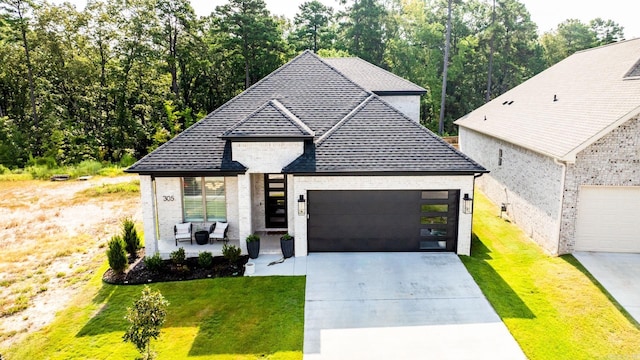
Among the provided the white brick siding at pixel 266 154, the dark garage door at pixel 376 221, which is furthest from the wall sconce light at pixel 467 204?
the white brick siding at pixel 266 154

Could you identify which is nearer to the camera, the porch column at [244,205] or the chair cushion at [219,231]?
the porch column at [244,205]

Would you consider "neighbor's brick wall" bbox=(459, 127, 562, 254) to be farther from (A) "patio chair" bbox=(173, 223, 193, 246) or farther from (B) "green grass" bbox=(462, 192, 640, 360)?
(A) "patio chair" bbox=(173, 223, 193, 246)

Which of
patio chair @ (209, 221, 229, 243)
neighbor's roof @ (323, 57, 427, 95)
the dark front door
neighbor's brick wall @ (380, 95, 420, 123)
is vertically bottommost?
patio chair @ (209, 221, 229, 243)

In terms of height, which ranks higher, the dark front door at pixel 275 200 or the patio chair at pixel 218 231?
the dark front door at pixel 275 200

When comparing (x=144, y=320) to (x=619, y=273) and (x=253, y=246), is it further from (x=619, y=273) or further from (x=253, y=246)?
(x=619, y=273)

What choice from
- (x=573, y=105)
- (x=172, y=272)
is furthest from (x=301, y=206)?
(x=573, y=105)

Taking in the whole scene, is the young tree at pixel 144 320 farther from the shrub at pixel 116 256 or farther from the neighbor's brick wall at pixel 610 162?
the neighbor's brick wall at pixel 610 162

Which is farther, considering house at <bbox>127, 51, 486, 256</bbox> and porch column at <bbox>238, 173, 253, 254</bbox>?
porch column at <bbox>238, 173, 253, 254</bbox>

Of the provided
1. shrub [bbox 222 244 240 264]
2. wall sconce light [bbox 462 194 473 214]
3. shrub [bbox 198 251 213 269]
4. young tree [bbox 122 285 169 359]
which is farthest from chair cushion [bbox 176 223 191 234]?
wall sconce light [bbox 462 194 473 214]
